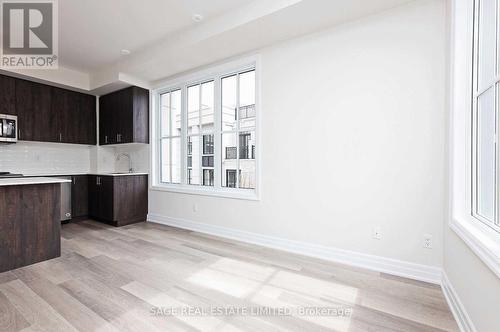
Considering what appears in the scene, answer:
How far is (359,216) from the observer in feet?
8.44

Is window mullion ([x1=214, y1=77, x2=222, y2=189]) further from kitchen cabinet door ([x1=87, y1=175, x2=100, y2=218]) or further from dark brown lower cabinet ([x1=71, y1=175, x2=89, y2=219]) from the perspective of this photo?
dark brown lower cabinet ([x1=71, y1=175, x2=89, y2=219])

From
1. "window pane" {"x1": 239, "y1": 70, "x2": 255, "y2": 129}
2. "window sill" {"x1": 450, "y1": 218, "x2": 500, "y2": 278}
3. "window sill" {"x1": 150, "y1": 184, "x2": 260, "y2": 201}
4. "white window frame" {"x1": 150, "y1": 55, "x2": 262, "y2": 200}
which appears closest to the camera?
"window sill" {"x1": 450, "y1": 218, "x2": 500, "y2": 278}

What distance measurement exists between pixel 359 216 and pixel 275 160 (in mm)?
1191

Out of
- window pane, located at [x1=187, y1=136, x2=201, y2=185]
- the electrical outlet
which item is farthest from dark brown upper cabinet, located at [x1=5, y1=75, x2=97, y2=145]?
the electrical outlet

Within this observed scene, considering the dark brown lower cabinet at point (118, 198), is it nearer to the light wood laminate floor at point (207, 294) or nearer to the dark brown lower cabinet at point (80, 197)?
the dark brown lower cabinet at point (80, 197)

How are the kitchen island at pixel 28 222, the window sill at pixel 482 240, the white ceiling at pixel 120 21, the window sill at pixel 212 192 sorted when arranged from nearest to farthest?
the window sill at pixel 482 240
the kitchen island at pixel 28 222
the white ceiling at pixel 120 21
the window sill at pixel 212 192

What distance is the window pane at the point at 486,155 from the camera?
57.2 inches

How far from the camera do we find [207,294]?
202cm

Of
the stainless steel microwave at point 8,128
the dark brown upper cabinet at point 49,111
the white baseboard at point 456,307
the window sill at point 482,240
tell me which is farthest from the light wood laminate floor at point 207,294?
the dark brown upper cabinet at point 49,111

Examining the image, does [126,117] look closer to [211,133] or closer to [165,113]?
[165,113]

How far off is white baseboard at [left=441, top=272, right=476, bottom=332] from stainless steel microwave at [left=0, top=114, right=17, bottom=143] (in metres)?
5.80

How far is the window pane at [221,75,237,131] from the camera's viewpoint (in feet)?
12.1

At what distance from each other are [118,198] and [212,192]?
178cm

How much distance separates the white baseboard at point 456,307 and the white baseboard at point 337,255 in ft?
0.59
